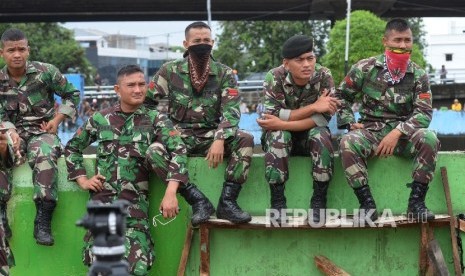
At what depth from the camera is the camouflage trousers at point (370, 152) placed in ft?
17.6

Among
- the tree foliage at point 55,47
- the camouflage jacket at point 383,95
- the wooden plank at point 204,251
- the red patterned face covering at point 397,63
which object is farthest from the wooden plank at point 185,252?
the tree foliage at point 55,47

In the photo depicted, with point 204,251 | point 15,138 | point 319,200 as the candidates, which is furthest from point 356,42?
point 15,138

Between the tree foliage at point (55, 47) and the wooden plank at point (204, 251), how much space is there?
4619 cm

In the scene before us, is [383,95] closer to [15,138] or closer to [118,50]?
[15,138]

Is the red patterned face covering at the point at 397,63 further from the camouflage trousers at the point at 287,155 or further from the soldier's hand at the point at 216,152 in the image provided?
the soldier's hand at the point at 216,152

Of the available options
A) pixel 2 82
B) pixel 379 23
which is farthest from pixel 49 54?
pixel 2 82

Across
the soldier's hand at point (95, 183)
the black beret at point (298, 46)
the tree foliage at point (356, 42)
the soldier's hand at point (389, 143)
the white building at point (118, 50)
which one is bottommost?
the soldier's hand at point (95, 183)

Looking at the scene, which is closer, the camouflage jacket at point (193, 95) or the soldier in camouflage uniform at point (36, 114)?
the soldier in camouflage uniform at point (36, 114)

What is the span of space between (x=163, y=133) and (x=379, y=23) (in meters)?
23.7

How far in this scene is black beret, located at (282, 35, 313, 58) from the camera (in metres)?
5.49

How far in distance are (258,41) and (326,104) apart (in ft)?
137

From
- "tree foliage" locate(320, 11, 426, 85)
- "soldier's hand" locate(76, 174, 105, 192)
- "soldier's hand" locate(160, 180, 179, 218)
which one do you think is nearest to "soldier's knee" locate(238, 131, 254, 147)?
"soldier's hand" locate(160, 180, 179, 218)

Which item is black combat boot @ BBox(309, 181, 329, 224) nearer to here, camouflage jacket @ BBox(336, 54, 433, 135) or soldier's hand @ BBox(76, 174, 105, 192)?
camouflage jacket @ BBox(336, 54, 433, 135)

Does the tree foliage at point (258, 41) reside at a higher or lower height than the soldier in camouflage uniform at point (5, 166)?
higher
